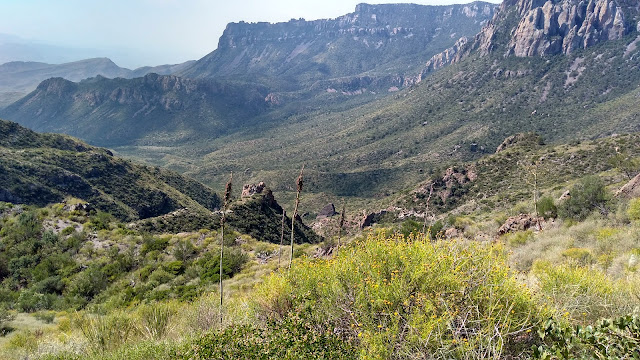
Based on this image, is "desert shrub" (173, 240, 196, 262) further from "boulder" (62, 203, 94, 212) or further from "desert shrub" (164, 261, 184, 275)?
"boulder" (62, 203, 94, 212)

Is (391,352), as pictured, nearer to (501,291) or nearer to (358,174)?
(501,291)

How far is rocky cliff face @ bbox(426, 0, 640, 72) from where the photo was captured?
431 feet

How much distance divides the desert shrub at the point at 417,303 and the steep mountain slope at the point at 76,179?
52269mm

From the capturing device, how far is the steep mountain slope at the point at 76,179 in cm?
4800

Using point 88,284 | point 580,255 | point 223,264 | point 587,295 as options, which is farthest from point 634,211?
point 88,284

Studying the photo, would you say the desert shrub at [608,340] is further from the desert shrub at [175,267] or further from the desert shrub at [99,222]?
the desert shrub at [99,222]

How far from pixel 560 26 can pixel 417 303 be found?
→ 186m

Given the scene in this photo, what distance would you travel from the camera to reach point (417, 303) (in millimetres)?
6434

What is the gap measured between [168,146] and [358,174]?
144114 mm

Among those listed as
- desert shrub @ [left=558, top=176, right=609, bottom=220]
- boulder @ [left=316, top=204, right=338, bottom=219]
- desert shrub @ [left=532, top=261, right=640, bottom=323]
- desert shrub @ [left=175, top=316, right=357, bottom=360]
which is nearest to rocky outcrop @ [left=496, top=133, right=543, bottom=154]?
boulder @ [left=316, top=204, right=338, bottom=219]

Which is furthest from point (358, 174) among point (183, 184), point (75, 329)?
point (75, 329)

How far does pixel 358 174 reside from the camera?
97.1 metres

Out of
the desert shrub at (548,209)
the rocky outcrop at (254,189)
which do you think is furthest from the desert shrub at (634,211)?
the rocky outcrop at (254,189)

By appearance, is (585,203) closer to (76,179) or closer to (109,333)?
(109,333)
